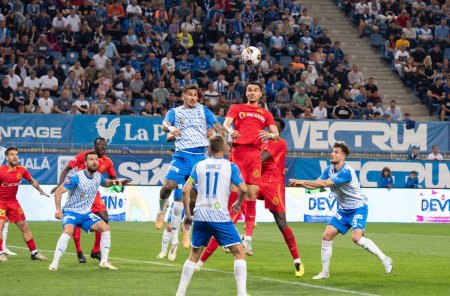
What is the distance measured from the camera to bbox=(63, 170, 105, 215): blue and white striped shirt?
16.1m

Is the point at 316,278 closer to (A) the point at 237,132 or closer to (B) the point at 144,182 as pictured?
(A) the point at 237,132

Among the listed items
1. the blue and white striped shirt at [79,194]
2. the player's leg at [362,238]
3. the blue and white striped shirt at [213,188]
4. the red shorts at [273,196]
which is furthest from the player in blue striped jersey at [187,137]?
the blue and white striped shirt at [213,188]

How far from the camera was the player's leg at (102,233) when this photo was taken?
1581 cm

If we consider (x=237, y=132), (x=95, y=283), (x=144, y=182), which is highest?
(x=237, y=132)

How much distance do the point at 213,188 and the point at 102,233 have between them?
14.5 feet

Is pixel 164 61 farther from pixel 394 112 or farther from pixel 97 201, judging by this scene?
pixel 97 201

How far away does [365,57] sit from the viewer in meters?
43.3

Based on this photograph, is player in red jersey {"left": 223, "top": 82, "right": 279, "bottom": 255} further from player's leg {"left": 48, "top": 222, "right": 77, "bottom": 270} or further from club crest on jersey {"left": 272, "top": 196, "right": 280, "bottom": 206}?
player's leg {"left": 48, "top": 222, "right": 77, "bottom": 270}

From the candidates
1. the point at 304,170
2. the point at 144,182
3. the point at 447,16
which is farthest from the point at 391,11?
the point at 144,182

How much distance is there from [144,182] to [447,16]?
58.6 feet

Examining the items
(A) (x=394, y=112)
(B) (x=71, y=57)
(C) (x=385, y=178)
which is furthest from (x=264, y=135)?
(A) (x=394, y=112)

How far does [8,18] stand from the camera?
3594 centimetres

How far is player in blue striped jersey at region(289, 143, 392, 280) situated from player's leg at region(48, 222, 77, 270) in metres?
3.84

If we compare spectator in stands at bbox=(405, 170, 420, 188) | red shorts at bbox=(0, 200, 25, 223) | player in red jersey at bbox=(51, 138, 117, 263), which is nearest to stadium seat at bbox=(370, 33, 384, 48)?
spectator in stands at bbox=(405, 170, 420, 188)
